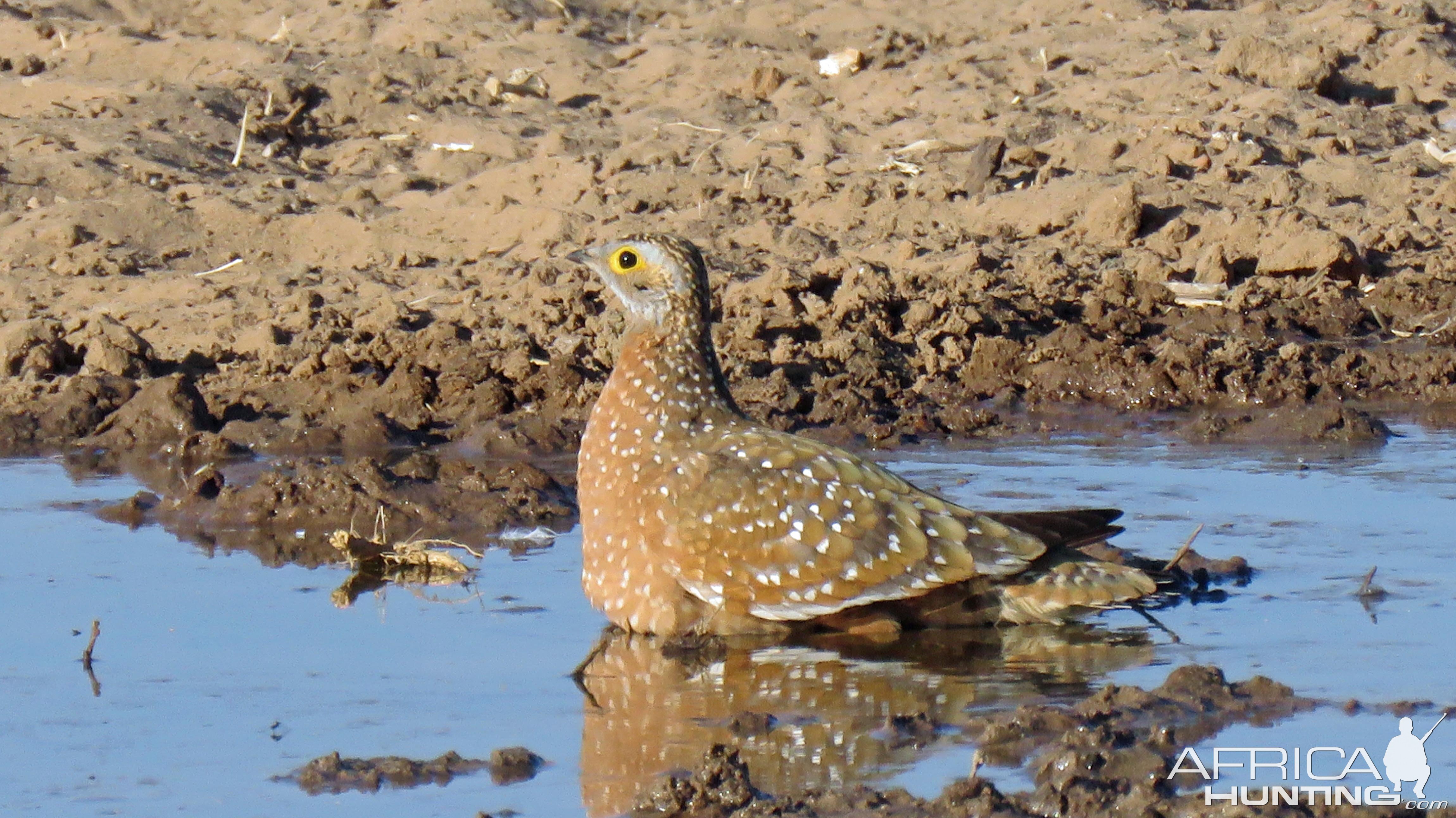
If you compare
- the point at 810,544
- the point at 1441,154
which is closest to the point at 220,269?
the point at 810,544

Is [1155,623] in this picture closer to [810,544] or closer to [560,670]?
[810,544]

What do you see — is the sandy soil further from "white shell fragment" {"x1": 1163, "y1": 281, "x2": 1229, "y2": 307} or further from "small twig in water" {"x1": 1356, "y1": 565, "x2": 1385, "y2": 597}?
"small twig in water" {"x1": 1356, "y1": 565, "x2": 1385, "y2": 597}

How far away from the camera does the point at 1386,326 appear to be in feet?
38.3

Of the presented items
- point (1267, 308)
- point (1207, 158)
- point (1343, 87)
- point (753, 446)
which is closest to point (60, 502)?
point (753, 446)

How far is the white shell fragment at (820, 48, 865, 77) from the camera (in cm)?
1480

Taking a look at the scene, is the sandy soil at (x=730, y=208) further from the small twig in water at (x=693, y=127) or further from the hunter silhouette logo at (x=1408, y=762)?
the hunter silhouette logo at (x=1408, y=762)

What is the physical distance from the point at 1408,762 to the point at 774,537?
2239mm

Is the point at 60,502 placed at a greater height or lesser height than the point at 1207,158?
lesser

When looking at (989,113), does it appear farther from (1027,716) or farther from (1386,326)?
(1027,716)

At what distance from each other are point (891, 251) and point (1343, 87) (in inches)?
165

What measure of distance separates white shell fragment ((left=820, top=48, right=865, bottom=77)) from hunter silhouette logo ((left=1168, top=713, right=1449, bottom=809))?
984 centimetres

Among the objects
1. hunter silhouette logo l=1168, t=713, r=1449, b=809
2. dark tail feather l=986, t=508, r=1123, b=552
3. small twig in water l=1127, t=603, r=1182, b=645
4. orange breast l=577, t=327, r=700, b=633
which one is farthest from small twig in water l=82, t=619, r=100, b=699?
small twig in water l=1127, t=603, r=1182, b=645

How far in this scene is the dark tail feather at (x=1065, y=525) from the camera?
6.86 meters

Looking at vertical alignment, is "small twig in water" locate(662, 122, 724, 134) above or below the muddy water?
above
